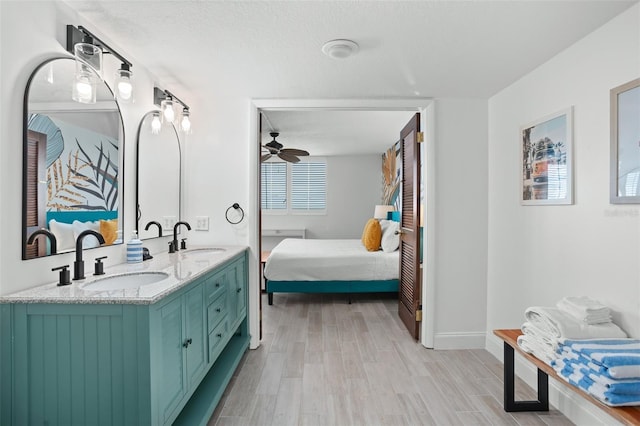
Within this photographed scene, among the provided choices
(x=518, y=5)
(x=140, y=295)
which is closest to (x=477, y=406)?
(x=140, y=295)

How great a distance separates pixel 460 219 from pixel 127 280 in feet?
8.57

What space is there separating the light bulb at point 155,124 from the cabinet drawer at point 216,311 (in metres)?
1.29

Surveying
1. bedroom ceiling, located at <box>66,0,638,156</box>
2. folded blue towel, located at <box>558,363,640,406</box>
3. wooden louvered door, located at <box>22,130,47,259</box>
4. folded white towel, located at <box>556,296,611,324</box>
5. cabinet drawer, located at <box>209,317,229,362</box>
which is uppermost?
bedroom ceiling, located at <box>66,0,638,156</box>

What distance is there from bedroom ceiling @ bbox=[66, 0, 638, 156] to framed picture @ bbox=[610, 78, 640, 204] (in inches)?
17.1

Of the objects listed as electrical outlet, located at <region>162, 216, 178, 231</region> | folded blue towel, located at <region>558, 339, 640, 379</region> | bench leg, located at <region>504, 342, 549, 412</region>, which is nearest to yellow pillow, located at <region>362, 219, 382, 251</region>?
bench leg, located at <region>504, 342, 549, 412</region>

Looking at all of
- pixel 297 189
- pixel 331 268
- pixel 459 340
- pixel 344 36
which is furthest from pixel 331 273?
pixel 297 189

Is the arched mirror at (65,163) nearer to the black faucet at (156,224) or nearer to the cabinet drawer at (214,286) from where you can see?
the black faucet at (156,224)

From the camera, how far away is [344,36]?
183 centimetres

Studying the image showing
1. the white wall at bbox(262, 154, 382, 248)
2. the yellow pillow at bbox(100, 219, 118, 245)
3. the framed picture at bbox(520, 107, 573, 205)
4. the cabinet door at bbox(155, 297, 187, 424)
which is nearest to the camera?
the cabinet door at bbox(155, 297, 187, 424)

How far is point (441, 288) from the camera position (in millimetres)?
2900

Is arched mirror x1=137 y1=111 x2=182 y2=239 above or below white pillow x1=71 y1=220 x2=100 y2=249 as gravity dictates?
above

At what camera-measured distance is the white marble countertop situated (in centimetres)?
125

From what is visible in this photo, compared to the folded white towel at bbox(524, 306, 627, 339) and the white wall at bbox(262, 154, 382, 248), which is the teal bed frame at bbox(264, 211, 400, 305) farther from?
the white wall at bbox(262, 154, 382, 248)

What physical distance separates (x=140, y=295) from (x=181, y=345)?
417 mm
